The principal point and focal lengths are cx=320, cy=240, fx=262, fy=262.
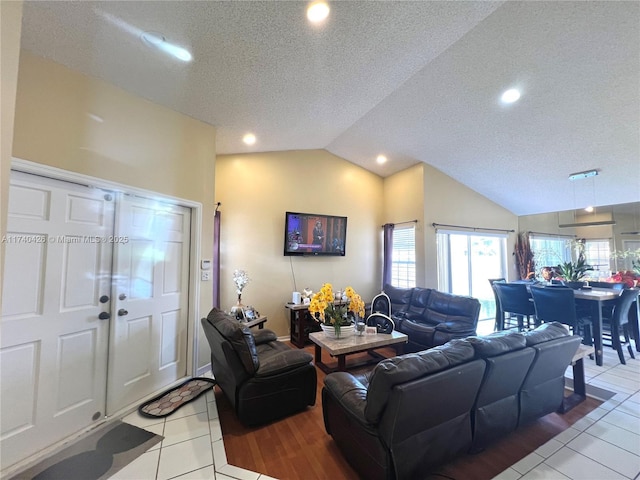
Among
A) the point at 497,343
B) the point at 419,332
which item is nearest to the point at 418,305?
the point at 419,332

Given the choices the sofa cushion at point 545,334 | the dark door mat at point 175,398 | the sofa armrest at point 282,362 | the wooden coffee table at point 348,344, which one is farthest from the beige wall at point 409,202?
the dark door mat at point 175,398

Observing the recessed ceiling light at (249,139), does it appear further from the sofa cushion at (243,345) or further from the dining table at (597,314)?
the dining table at (597,314)

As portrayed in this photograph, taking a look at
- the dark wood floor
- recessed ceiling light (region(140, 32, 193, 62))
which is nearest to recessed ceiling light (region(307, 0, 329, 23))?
recessed ceiling light (region(140, 32, 193, 62))

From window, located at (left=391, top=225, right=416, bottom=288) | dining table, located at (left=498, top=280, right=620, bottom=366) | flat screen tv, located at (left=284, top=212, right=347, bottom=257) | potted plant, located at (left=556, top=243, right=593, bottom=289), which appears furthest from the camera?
window, located at (left=391, top=225, right=416, bottom=288)

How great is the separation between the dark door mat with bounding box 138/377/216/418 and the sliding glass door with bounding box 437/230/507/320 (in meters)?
4.24

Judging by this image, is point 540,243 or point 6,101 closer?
point 6,101

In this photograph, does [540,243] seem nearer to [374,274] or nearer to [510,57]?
[374,274]

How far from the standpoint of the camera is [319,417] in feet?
7.98

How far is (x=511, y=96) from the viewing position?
3.28 meters

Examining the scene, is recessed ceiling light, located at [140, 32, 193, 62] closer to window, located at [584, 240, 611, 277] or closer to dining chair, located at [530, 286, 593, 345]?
dining chair, located at [530, 286, 593, 345]

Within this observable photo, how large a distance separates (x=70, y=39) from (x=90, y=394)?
2.83 m

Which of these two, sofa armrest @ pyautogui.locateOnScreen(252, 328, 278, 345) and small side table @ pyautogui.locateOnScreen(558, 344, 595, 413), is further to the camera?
sofa armrest @ pyautogui.locateOnScreen(252, 328, 278, 345)

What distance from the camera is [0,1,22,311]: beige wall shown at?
1.12 meters

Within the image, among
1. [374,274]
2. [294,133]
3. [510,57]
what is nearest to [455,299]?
[374,274]
